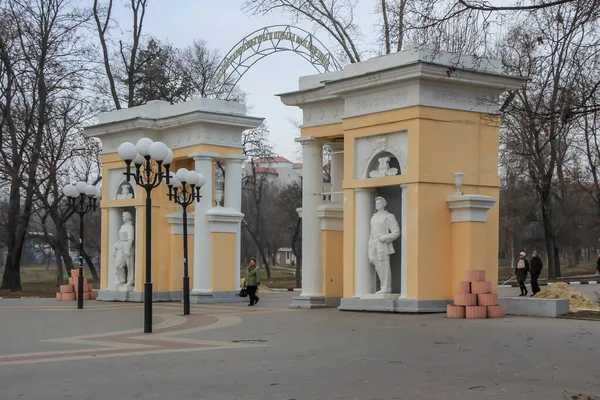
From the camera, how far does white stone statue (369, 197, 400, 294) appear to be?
2453cm

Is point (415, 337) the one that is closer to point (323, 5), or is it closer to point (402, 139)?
point (402, 139)

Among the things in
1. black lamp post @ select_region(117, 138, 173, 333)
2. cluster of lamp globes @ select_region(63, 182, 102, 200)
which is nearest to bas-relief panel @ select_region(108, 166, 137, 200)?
cluster of lamp globes @ select_region(63, 182, 102, 200)

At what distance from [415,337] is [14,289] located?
33.1 metres

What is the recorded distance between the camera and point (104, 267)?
35719mm

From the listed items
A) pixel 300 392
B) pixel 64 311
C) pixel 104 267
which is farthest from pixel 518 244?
pixel 300 392

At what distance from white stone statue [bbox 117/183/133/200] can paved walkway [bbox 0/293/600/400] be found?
1214 cm

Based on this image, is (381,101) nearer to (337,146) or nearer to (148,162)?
(337,146)

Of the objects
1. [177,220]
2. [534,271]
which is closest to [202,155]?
[177,220]

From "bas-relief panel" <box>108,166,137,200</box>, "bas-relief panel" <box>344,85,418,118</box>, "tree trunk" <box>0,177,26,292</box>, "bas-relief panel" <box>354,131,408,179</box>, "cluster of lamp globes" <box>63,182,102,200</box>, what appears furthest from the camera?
"tree trunk" <box>0,177,26,292</box>

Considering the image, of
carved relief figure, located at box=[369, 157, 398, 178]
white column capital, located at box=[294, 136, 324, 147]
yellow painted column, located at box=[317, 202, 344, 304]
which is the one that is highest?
white column capital, located at box=[294, 136, 324, 147]

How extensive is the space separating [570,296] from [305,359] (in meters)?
11.2

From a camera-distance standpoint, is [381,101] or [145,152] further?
[381,101]

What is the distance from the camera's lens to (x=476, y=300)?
70.0 feet

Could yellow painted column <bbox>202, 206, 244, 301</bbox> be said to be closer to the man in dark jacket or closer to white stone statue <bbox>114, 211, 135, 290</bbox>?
white stone statue <bbox>114, 211, 135, 290</bbox>
